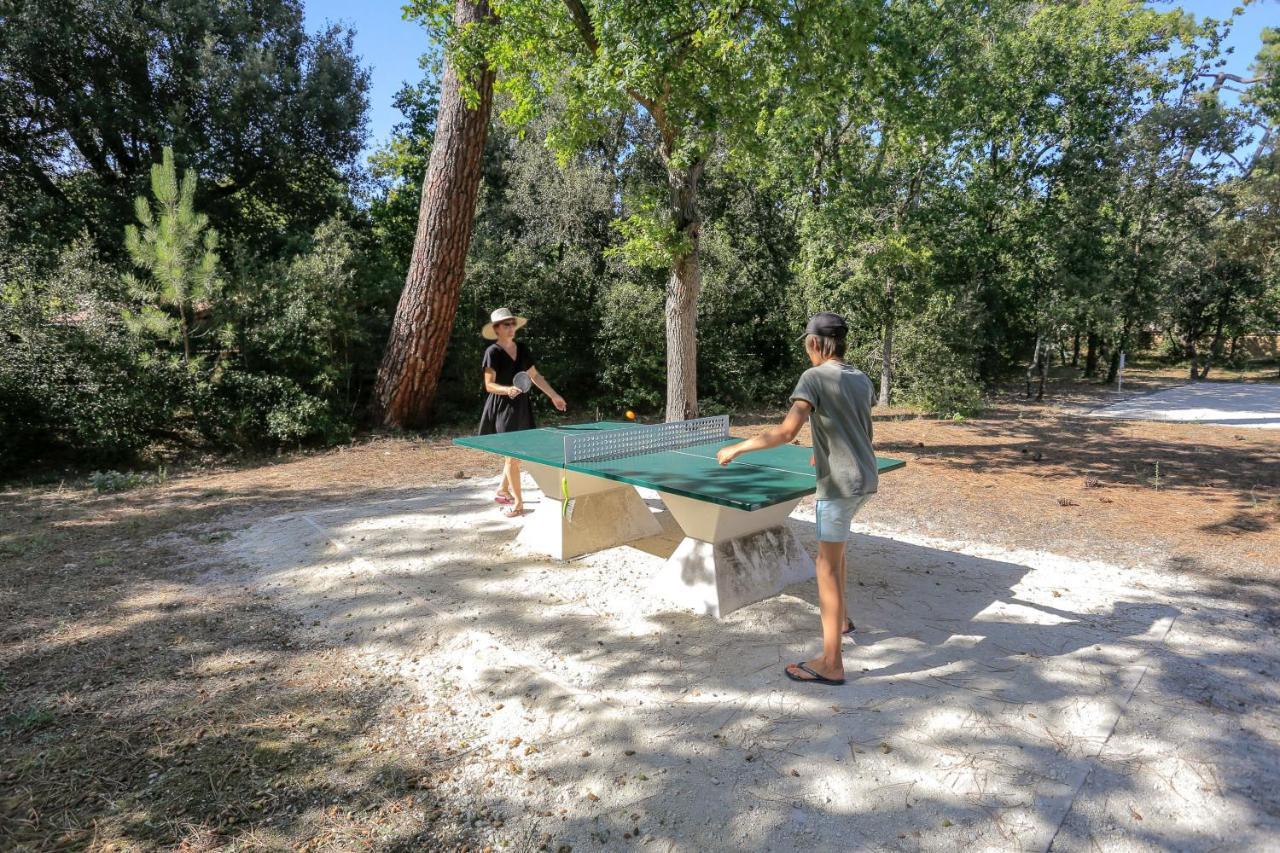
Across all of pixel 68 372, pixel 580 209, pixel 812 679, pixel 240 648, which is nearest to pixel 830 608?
pixel 812 679

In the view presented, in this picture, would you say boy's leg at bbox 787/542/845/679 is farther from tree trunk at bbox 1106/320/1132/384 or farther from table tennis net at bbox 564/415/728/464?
tree trunk at bbox 1106/320/1132/384

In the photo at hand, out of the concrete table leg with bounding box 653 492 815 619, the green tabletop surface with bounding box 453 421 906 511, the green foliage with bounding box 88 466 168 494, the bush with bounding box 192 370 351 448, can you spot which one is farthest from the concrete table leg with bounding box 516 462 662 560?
the bush with bounding box 192 370 351 448

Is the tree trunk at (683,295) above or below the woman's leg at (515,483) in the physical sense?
above

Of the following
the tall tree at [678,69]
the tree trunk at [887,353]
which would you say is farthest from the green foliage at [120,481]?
the tree trunk at [887,353]

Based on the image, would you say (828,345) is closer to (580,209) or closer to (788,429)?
(788,429)

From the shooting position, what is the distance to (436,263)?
1081 cm

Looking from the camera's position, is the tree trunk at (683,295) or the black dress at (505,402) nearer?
the black dress at (505,402)

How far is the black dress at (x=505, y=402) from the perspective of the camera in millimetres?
6180

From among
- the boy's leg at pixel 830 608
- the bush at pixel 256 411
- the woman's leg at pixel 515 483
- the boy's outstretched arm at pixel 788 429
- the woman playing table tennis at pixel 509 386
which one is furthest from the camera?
the bush at pixel 256 411

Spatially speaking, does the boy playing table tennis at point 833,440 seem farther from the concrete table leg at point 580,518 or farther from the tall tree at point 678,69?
the tall tree at point 678,69

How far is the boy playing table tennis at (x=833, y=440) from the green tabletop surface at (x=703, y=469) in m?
0.33

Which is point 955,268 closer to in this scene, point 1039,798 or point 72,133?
point 1039,798

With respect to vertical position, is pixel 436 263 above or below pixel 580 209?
below

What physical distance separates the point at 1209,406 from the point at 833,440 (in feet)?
54.6
